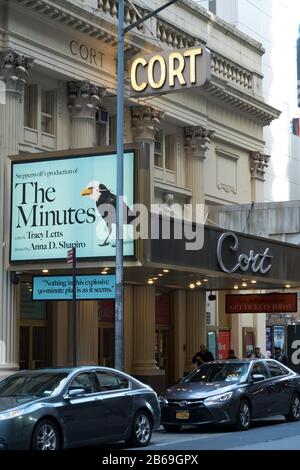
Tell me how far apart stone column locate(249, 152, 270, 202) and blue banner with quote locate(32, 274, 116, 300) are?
16.2 metres

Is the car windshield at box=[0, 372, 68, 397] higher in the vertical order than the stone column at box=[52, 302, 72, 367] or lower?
lower

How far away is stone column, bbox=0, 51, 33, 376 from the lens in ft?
72.9

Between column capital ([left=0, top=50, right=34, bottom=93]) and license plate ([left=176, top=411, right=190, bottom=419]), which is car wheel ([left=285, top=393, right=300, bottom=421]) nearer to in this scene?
license plate ([left=176, top=411, right=190, bottom=419])

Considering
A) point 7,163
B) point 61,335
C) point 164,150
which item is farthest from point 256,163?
point 7,163

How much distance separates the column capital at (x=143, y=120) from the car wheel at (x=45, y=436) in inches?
629

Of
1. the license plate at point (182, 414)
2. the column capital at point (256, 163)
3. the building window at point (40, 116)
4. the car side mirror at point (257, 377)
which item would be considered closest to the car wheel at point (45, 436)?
the license plate at point (182, 414)

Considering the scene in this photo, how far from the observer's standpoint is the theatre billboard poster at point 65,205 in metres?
21.1

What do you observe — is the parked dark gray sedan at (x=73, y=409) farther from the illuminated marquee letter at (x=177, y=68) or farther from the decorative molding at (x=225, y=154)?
the decorative molding at (x=225, y=154)

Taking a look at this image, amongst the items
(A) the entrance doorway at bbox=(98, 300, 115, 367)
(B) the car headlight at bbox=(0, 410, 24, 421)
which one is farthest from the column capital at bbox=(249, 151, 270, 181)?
(B) the car headlight at bbox=(0, 410, 24, 421)

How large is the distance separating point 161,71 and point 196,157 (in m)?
6.71

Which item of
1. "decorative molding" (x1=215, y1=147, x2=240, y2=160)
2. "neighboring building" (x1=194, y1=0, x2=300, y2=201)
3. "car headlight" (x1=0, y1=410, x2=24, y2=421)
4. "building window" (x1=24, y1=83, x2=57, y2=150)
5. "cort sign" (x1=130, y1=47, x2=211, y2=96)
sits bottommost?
"car headlight" (x1=0, y1=410, x2=24, y2=421)
